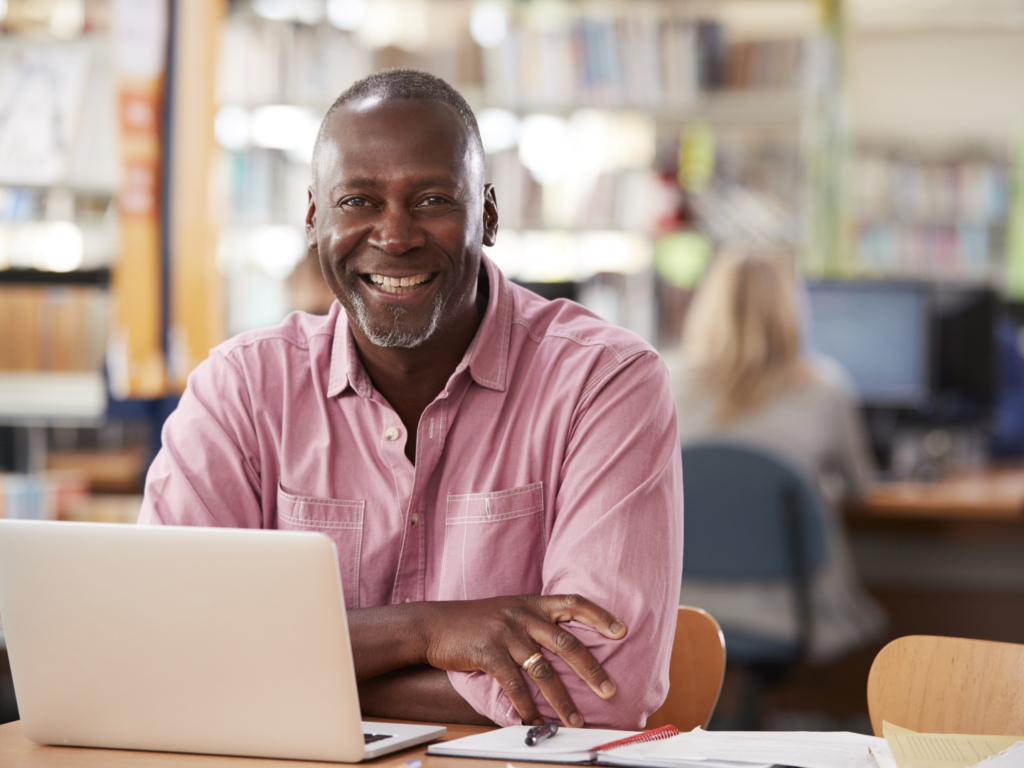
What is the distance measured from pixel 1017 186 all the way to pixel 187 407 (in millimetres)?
6240

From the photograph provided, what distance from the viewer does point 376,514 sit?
1381 millimetres

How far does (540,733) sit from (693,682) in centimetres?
39

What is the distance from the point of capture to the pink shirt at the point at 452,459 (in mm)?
1318

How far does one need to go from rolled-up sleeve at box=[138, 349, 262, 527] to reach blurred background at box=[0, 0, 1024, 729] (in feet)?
5.31

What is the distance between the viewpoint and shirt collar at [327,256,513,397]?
1408mm

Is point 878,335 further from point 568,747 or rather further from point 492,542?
point 568,747

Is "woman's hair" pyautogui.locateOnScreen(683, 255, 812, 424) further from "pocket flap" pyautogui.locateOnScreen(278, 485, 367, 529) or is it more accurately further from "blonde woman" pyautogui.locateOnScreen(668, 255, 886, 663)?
"pocket flap" pyautogui.locateOnScreen(278, 485, 367, 529)

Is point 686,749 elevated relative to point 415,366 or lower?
lower

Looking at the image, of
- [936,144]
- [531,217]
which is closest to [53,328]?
[531,217]

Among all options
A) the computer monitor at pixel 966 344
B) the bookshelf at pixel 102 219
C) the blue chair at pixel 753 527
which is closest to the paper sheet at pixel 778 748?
the blue chair at pixel 753 527

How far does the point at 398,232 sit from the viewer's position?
136cm

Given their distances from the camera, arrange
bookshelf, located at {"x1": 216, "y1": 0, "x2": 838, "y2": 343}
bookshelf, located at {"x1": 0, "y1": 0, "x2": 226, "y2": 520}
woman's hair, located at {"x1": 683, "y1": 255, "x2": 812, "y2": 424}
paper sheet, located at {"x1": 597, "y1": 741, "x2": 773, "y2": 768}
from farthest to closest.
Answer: bookshelf, located at {"x1": 216, "y1": 0, "x2": 838, "y2": 343}, bookshelf, located at {"x1": 0, "y1": 0, "x2": 226, "y2": 520}, woman's hair, located at {"x1": 683, "y1": 255, "x2": 812, "y2": 424}, paper sheet, located at {"x1": 597, "y1": 741, "x2": 773, "y2": 768}

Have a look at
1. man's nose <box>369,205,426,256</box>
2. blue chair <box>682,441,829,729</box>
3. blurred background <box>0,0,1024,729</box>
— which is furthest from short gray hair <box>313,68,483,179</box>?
blurred background <box>0,0,1024,729</box>

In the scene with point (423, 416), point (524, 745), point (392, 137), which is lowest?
point (524, 745)
